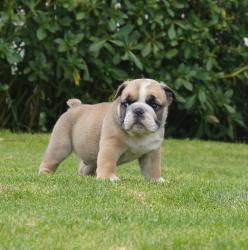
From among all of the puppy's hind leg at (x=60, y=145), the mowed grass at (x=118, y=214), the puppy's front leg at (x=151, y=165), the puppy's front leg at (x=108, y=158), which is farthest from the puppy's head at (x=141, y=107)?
the puppy's hind leg at (x=60, y=145)

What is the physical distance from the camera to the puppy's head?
7926 mm

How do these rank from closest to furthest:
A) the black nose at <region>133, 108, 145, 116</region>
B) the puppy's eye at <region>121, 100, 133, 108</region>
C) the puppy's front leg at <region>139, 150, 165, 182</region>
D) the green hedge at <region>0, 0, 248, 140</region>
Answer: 1. the black nose at <region>133, 108, 145, 116</region>
2. the puppy's eye at <region>121, 100, 133, 108</region>
3. the puppy's front leg at <region>139, 150, 165, 182</region>
4. the green hedge at <region>0, 0, 248, 140</region>

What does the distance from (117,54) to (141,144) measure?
234 inches

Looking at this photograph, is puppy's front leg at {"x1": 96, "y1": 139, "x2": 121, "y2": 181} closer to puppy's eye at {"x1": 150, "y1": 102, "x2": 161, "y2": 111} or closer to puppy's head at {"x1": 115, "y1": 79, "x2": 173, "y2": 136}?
puppy's head at {"x1": 115, "y1": 79, "x2": 173, "y2": 136}

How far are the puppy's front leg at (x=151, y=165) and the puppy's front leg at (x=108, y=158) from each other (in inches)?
17.2

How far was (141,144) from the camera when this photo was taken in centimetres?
814

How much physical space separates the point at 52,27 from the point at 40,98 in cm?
166

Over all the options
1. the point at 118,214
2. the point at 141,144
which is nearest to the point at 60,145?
the point at 141,144

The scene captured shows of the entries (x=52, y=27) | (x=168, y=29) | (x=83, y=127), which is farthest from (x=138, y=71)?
(x=83, y=127)

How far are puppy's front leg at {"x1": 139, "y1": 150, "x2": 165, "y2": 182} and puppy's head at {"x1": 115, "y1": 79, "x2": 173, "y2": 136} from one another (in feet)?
1.24

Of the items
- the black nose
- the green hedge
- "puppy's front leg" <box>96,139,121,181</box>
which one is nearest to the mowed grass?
"puppy's front leg" <box>96,139,121,181</box>

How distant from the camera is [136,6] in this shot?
13.8 metres

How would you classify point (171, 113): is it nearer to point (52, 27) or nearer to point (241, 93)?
point (241, 93)

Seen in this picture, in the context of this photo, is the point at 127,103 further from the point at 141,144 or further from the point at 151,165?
the point at 151,165
